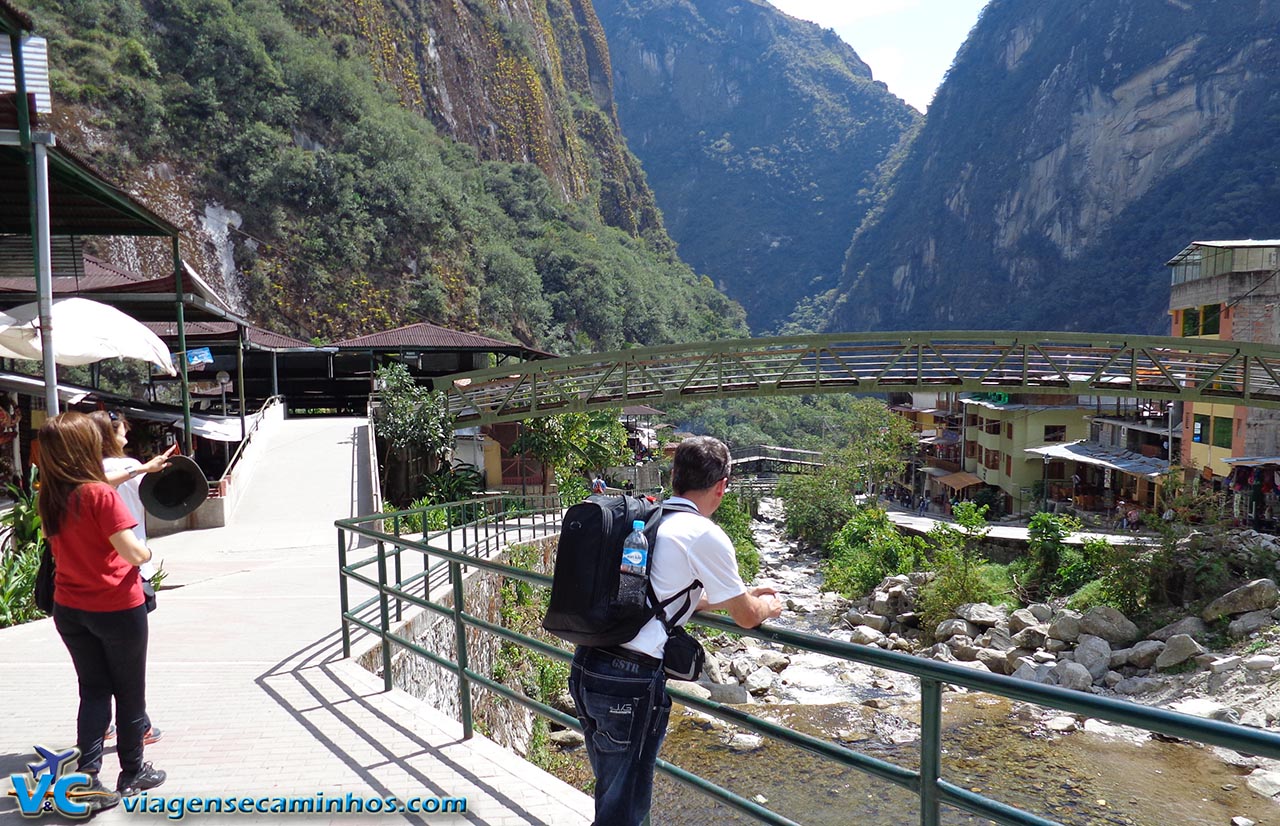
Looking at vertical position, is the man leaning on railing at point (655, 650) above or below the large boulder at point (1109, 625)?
above

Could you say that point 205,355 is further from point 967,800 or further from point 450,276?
point 450,276

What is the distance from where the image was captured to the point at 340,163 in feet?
147

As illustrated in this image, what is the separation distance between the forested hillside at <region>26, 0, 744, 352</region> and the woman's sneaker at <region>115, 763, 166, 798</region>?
36.0 m

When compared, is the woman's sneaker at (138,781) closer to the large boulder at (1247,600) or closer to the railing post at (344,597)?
the railing post at (344,597)

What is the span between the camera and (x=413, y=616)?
24.3 ft

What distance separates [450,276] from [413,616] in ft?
139

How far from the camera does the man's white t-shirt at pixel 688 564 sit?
2473 millimetres

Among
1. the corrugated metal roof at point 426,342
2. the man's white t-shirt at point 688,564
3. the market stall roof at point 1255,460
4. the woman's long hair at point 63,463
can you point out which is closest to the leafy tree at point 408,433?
the corrugated metal roof at point 426,342

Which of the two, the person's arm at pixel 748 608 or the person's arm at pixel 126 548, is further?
the person's arm at pixel 126 548

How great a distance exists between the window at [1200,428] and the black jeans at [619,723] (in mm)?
28614

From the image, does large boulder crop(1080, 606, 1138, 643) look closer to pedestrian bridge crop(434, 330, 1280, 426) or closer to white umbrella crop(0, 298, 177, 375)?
pedestrian bridge crop(434, 330, 1280, 426)

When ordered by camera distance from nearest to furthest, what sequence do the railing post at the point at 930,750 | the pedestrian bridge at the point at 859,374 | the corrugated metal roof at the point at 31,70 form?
the railing post at the point at 930,750
the corrugated metal roof at the point at 31,70
the pedestrian bridge at the point at 859,374

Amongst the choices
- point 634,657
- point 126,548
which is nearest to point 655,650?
point 634,657

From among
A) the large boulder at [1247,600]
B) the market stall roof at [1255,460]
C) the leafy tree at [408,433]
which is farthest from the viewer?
the market stall roof at [1255,460]
